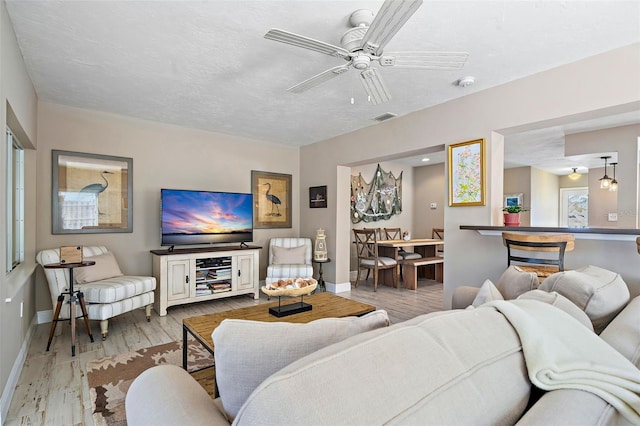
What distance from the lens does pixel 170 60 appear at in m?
2.62

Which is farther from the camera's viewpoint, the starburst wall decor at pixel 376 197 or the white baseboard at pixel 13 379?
the starburst wall decor at pixel 376 197

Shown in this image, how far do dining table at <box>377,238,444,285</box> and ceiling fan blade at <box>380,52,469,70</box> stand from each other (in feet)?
11.7

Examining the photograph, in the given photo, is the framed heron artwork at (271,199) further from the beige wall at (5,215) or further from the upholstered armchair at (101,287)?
the beige wall at (5,215)

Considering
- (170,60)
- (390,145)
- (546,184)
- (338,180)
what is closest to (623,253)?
(390,145)

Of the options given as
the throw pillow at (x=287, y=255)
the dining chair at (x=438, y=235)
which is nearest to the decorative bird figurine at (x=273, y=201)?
the throw pillow at (x=287, y=255)

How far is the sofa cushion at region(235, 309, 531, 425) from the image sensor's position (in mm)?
522

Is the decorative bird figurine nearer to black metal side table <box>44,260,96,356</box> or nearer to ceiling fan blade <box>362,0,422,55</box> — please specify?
black metal side table <box>44,260,96,356</box>

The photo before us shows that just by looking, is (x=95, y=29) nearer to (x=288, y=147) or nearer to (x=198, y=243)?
(x=198, y=243)

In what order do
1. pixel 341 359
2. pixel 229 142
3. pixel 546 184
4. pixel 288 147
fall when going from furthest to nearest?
1. pixel 546 184
2. pixel 288 147
3. pixel 229 142
4. pixel 341 359

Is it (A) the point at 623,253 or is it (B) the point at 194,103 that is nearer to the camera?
(A) the point at 623,253

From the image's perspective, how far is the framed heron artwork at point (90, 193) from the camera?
367 cm

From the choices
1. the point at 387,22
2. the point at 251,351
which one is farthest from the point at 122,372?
the point at 387,22

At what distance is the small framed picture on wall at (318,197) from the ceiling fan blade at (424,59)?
3298 mm

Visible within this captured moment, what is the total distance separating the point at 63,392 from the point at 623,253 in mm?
4314
